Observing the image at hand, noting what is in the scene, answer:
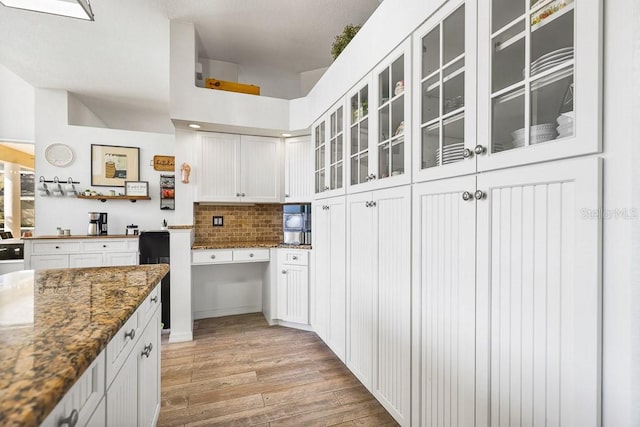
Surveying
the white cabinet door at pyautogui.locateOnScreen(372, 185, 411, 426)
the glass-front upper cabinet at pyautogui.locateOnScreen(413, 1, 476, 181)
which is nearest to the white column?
the white cabinet door at pyautogui.locateOnScreen(372, 185, 411, 426)

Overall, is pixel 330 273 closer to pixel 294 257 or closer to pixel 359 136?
pixel 294 257

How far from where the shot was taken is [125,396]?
1.04 meters

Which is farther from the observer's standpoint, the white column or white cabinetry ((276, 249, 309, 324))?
the white column

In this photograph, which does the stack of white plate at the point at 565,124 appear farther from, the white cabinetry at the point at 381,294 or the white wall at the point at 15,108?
the white wall at the point at 15,108


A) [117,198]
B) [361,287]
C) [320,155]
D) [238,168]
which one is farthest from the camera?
[117,198]

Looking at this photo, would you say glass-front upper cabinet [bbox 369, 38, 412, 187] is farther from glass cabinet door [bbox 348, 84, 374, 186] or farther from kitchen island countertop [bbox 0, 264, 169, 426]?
kitchen island countertop [bbox 0, 264, 169, 426]

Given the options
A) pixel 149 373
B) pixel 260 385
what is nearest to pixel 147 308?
pixel 149 373

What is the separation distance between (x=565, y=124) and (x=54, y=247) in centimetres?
486

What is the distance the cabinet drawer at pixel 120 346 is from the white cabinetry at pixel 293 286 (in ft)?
6.34

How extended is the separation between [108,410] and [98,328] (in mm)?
289

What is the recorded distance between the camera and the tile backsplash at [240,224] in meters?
3.46

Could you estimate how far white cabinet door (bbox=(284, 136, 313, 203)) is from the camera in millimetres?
3289

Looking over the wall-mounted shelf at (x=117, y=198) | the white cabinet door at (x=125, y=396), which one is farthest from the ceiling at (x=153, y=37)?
the white cabinet door at (x=125, y=396)

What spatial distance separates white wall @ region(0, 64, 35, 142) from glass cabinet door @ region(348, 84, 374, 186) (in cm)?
465
